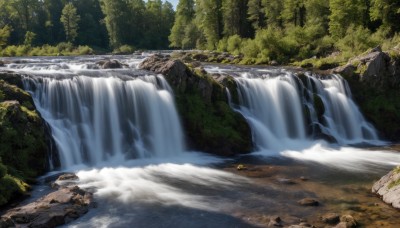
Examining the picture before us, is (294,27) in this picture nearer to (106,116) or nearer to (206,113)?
(206,113)

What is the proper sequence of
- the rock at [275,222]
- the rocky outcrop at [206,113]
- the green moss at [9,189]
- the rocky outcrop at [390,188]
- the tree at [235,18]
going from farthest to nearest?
the tree at [235,18] → the rocky outcrop at [206,113] → the rocky outcrop at [390,188] → the green moss at [9,189] → the rock at [275,222]

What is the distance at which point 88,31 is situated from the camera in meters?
121

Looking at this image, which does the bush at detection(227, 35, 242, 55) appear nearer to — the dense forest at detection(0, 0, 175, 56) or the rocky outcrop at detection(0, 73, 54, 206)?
the dense forest at detection(0, 0, 175, 56)

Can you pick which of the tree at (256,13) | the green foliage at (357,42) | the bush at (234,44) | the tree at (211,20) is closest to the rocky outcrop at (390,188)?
the green foliage at (357,42)

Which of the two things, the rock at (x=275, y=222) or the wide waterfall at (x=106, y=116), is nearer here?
the rock at (x=275, y=222)

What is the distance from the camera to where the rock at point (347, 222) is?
596 inches

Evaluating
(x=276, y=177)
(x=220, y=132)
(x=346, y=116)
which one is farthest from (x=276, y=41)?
(x=276, y=177)

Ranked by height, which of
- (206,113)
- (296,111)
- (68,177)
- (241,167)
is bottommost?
(241,167)

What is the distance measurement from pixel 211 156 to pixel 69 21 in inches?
3777

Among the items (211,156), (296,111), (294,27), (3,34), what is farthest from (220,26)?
(211,156)

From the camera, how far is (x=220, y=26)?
90125mm

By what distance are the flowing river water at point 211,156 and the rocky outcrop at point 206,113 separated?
2.11 ft

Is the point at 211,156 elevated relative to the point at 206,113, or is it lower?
lower

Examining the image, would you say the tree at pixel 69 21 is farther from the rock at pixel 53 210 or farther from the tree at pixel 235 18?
the rock at pixel 53 210
